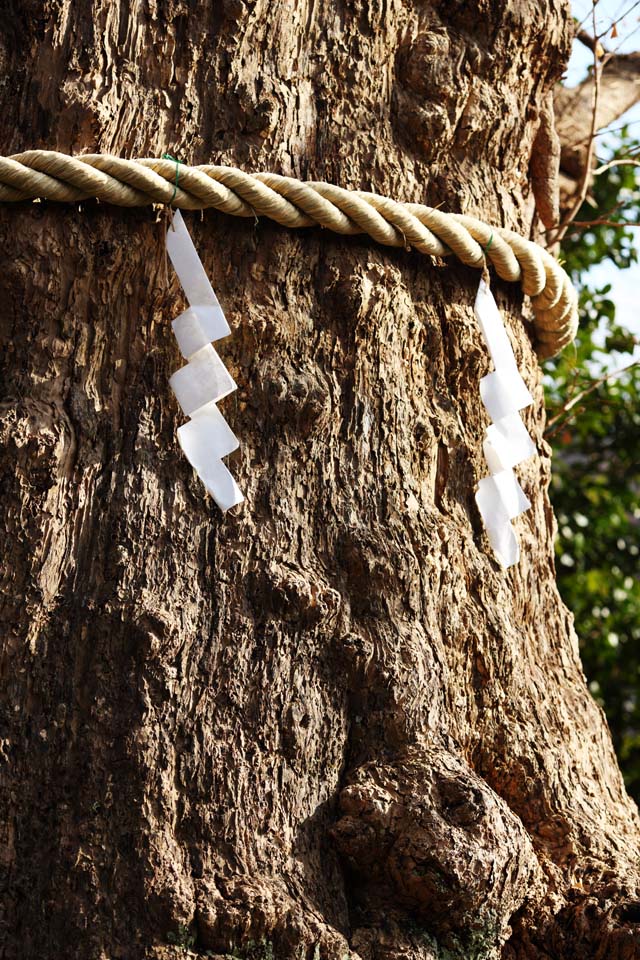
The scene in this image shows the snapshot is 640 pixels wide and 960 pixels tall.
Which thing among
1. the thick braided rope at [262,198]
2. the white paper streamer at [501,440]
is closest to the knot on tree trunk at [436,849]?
the white paper streamer at [501,440]

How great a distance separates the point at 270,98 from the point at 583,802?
957 millimetres

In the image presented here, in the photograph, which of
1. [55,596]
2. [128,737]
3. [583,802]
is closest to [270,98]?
[55,596]

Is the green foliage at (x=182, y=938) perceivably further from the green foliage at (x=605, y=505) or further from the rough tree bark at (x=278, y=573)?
the green foliage at (x=605, y=505)

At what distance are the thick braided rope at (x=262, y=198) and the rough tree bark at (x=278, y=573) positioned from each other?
4 cm

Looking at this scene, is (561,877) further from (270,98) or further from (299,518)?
(270,98)

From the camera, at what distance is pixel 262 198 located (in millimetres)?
1321

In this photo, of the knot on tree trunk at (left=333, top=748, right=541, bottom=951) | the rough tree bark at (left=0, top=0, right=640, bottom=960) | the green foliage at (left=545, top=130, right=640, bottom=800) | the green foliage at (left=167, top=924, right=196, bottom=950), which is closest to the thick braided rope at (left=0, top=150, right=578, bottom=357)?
the rough tree bark at (left=0, top=0, right=640, bottom=960)

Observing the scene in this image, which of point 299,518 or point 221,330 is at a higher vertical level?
point 221,330

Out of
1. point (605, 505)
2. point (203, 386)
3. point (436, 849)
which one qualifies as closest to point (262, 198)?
point (203, 386)

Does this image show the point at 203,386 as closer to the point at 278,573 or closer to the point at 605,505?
the point at 278,573

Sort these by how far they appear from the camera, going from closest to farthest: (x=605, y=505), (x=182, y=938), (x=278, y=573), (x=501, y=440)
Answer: (x=182, y=938) → (x=278, y=573) → (x=501, y=440) → (x=605, y=505)

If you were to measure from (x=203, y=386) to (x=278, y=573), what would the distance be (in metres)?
0.23

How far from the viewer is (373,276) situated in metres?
1.42

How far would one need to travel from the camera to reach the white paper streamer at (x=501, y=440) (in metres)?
1.45
